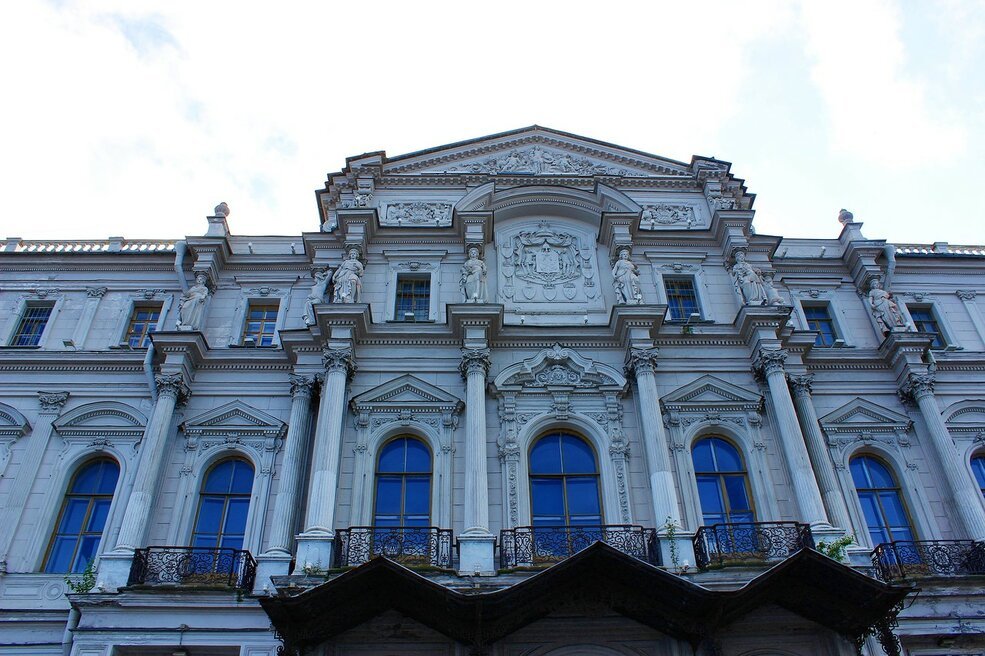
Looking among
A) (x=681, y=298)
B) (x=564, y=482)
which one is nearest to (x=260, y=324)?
(x=564, y=482)

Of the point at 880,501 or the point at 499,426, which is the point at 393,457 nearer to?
the point at 499,426

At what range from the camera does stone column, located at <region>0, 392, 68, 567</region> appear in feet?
54.5

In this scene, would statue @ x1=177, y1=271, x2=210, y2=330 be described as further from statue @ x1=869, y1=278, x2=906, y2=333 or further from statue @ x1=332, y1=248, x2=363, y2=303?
statue @ x1=869, y1=278, x2=906, y2=333

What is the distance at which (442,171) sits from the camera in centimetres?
2266

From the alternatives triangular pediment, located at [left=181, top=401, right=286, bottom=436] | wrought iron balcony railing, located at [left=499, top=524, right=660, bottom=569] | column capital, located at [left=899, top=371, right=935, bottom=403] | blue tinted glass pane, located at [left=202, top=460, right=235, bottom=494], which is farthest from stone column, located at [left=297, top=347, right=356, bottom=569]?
column capital, located at [left=899, top=371, right=935, bottom=403]

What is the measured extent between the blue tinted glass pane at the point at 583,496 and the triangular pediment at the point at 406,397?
2951 millimetres

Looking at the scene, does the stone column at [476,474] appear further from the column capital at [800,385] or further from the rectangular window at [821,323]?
the rectangular window at [821,323]

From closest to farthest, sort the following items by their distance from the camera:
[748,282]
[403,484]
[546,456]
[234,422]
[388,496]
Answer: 1. [388,496]
2. [403,484]
3. [546,456]
4. [234,422]
5. [748,282]

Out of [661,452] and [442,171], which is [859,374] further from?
[442,171]

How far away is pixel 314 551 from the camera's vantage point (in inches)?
587

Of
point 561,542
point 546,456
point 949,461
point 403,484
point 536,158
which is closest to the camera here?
point 561,542

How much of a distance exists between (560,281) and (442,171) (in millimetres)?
5010

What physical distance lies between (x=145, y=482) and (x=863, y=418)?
15354 mm

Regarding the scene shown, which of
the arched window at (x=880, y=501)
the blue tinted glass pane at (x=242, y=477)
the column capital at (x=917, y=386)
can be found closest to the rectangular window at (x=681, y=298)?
the column capital at (x=917, y=386)
